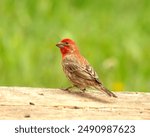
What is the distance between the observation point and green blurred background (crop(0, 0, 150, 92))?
546 inches

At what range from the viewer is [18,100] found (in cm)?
899

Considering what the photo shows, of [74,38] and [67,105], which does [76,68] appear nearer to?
[67,105]

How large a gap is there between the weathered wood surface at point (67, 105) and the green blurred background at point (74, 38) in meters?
3.71

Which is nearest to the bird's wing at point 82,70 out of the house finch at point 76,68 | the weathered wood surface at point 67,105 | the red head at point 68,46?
the house finch at point 76,68

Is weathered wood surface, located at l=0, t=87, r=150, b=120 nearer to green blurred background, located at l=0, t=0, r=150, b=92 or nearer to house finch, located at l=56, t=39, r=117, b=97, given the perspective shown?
house finch, located at l=56, t=39, r=117, b=97

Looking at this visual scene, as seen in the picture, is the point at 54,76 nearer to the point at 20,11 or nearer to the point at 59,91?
the point at 20,11

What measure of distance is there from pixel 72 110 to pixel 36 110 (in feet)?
1.09

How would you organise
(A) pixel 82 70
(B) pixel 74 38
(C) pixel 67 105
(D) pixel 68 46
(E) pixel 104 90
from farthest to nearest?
(B) pixel 74 38
(D) pixel 68 46
(A) pixel 82 70
(E) pixel 104 90
(C) pixel 67 105

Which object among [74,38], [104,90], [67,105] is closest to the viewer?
[67,105]

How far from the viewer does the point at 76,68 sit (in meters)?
10.7

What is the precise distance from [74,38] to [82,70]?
4.67 m

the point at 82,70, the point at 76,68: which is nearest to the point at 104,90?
the point at 82,70

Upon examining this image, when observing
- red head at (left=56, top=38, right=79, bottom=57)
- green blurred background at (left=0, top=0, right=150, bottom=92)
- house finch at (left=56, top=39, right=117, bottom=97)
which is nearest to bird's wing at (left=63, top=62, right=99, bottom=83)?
house finch at (left=56, top=39, right=117, bottom=97)

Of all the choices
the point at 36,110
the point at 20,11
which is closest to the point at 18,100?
the point at 36,110
